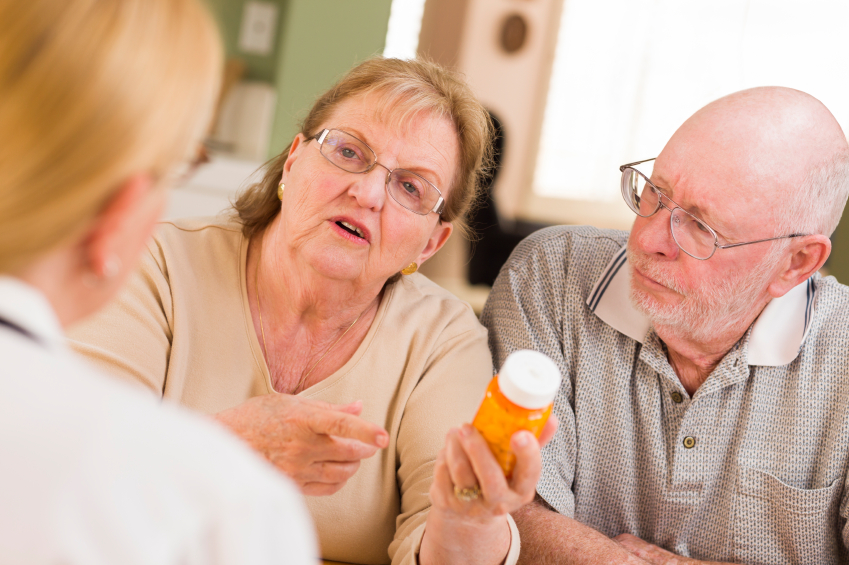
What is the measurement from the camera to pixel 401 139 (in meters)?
1.50

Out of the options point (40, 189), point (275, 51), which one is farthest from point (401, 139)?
point (275, 51)

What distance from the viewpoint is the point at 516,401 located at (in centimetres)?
89

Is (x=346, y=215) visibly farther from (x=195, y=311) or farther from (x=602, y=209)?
(x=602, y=209)

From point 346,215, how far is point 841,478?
3.62 ft

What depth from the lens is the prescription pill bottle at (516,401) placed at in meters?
0.89

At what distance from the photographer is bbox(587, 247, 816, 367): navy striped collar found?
1.56m

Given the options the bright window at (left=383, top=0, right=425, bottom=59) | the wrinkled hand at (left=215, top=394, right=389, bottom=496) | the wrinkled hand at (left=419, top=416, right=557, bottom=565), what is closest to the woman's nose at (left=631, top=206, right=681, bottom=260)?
the wrinkled hand at (left=419, top=416, right=557, bottom=565)

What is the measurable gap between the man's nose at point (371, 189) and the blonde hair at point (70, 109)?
2.74 feet

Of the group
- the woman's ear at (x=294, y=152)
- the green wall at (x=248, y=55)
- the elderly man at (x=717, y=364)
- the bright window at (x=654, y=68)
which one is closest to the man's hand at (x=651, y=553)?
the elderly man at (x=717, y=364)

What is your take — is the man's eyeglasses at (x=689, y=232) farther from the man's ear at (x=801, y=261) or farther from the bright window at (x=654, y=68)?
the bright window at (x=654, y=68)

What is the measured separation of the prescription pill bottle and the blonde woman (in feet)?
1.14

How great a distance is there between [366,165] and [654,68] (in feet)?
18.7

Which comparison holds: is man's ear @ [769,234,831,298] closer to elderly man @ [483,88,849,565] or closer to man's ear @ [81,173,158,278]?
elderly man @ [483,88,849,565]

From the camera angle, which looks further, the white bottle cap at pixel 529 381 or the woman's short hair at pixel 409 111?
the woman's short hair at pixel 409 111
